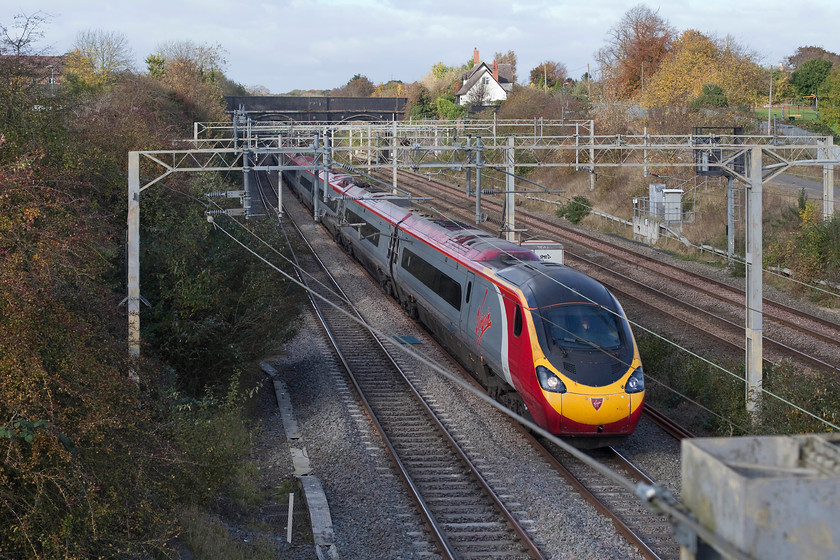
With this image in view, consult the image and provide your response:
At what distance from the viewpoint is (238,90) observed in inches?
3543

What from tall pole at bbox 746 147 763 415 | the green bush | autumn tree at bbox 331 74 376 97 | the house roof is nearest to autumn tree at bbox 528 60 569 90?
the house roof

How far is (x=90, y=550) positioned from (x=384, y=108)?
77.0m

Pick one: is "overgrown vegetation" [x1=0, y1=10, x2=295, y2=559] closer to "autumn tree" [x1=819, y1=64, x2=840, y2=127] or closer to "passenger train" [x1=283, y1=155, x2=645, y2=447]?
"passenger train" [x1=283, y1=155, x2=645, y2=447]

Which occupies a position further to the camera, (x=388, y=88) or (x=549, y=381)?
(x=388, y=88)

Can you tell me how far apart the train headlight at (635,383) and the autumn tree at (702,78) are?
37816mm

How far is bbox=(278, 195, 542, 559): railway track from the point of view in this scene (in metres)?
9.63

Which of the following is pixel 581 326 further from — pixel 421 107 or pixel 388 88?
pixel 388 88

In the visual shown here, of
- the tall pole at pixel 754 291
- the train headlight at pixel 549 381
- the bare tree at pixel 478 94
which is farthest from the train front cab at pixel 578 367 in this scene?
the bare tree at pixel 478 94

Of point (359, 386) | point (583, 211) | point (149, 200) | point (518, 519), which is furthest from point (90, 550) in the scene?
point (583, 211)

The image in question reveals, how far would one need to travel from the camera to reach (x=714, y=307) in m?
22.2

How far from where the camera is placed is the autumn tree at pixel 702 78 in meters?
48.4

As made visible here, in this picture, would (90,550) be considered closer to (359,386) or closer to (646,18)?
(359,386)

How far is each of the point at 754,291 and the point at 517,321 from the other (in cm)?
407

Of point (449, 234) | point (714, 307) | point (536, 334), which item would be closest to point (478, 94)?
point (714, 307)
